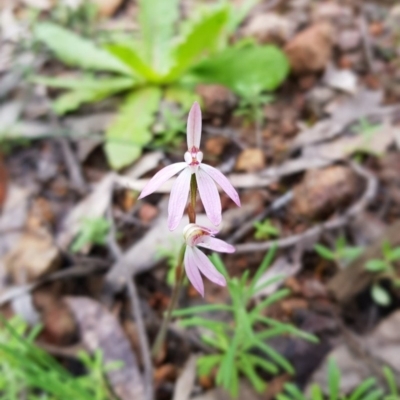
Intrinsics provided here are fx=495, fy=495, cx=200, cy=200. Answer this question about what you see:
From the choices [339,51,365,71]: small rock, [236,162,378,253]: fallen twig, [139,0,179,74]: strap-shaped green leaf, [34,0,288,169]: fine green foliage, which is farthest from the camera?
[139,0,179,74]: strap-shaped green leaf

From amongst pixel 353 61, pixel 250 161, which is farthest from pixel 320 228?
pixel 353 61

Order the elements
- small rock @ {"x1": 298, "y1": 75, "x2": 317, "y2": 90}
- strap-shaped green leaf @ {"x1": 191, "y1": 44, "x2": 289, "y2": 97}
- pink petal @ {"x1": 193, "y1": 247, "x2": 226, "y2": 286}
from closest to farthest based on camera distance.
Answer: pink petal @ {"x1": 193, "y1": 247, "x2": 226, "y2": 286} < strap-shaped green leaf @ {"x1": 191, "y1": 44, "x2": 289, "y2": 97} < small rock @ {"x1": 298, "y1": 75, "x2": 317, "y2": 90}

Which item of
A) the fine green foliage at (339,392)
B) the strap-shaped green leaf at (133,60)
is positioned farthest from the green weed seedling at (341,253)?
the strap-shaped green leaf at (133,60)

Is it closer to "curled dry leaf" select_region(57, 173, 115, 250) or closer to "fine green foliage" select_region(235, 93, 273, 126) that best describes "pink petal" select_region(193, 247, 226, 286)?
"curled dry leaf" select_region(57, 173, 115, 250)

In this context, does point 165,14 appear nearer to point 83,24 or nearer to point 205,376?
point 83,24

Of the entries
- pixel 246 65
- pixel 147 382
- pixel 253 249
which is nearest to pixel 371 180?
pixel 253 249

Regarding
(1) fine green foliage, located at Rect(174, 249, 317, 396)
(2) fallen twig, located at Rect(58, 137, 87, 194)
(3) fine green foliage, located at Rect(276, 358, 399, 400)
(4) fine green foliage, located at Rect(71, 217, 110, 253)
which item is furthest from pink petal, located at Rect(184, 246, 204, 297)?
(2) fallen twig, located at Rect(58, 137, 87, 194)

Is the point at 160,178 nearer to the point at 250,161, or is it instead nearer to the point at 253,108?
the point at 250,161
